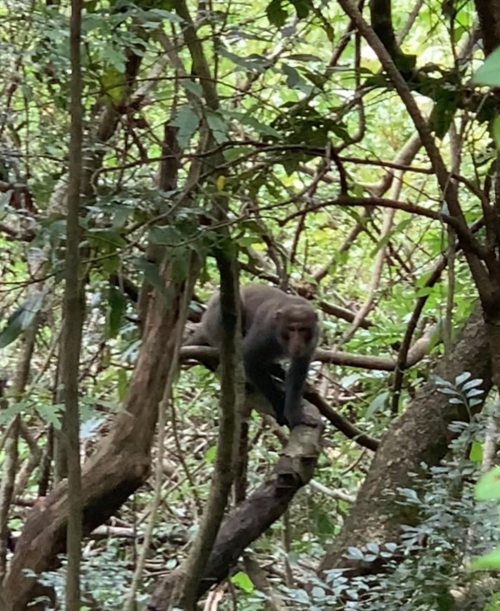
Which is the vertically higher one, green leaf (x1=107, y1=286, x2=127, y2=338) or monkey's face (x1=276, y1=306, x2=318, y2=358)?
green leaf (x1=107, y1=286, x2=127, y2=338)

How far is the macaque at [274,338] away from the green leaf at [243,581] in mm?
455

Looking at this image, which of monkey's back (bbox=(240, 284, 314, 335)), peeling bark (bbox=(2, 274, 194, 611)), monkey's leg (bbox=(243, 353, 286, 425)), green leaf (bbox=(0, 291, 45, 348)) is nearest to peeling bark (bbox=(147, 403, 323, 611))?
peeling bark (bbox=(2, 274, 194, 611))

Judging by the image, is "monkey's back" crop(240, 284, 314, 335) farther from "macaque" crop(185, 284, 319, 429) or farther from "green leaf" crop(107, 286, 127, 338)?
"green leaf" crop(107, 286, 127, 338)

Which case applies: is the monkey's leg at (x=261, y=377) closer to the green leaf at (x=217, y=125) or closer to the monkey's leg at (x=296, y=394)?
the monkey's leg at (x=296, y=394)

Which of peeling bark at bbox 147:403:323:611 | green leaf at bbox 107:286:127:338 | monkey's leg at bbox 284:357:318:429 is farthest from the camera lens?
monkey's leg at bbox 284:357:318:429

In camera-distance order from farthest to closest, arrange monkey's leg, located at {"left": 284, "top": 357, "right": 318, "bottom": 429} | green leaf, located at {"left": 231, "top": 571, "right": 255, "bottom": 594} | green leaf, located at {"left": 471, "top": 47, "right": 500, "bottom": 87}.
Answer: monkey's leg, located at {"left": 284, "top": 357, "right": 318, "bottom": 429}
green leaf, located at {"left": 231, "top": 571, "right": 255, "bottom": 594}
green leaf, located at {"left": 471, "top": 47, "right": 500, "bottom": 87}

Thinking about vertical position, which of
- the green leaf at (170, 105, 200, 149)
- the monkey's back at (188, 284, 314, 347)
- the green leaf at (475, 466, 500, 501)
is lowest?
the monkey's back at (188, 284, 314, 347)

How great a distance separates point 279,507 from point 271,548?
1.11 feet

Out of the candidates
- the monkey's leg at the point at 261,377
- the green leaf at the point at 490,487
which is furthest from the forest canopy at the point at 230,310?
the monkey's leg at the point at 261,377

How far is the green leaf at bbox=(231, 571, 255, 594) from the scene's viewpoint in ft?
6.70

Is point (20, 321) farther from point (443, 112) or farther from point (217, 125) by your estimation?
point (443, 112)

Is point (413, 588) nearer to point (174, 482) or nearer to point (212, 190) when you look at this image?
point (212, 190)

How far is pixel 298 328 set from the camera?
2.85 meters

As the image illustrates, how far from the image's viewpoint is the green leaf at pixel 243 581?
2.04 m
